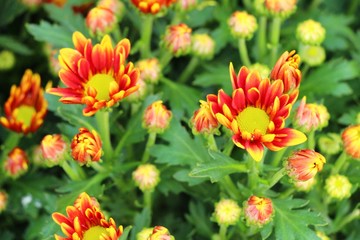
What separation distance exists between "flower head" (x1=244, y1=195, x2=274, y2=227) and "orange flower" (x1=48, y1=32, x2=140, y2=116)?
18.7 inches

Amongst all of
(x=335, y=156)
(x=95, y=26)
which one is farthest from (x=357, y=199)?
(x=95, y=26)

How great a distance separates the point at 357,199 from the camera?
2432 millimetres

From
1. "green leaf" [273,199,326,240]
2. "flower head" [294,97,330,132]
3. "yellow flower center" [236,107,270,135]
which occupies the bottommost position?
"green leaf" [273,199,326,240]

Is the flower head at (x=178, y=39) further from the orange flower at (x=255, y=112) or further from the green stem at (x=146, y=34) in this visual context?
the orange flower at (x=255, y=112)

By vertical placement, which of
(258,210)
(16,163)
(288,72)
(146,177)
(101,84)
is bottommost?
(16,163)

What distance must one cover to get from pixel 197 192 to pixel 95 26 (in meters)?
0.69

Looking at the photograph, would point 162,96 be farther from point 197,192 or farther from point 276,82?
point 276,82

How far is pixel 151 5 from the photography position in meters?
2.14

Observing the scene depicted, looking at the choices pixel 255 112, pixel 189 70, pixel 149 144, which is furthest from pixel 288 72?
pixel 189 70

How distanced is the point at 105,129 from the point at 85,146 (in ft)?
0.75

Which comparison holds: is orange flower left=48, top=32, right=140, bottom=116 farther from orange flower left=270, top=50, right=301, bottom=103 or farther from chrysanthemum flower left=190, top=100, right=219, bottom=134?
orange flower left=270, top=50, right=301, bottom=103

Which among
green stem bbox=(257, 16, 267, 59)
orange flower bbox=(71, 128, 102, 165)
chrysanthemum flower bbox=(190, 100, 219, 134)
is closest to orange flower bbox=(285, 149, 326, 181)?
chrysanthemum flower bbox=(190, 100, 219, 134)

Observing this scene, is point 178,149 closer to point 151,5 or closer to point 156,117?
point 156,117

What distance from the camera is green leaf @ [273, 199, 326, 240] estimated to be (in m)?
1.82
